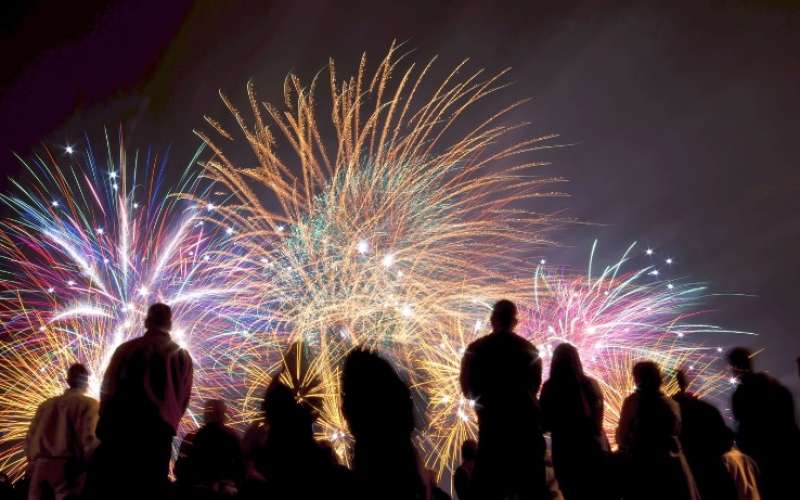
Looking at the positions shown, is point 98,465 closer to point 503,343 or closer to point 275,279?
point 503,343

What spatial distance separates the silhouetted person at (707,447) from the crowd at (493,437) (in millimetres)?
12

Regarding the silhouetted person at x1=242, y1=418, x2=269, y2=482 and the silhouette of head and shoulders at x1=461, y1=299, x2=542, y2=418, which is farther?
the silhouetted person at x1=242, y1=418, x2=269, y2=482

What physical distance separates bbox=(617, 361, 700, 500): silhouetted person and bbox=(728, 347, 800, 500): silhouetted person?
1.29 m

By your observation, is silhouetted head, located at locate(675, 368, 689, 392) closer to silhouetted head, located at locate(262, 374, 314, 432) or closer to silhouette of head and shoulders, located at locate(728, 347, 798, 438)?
silhouette of head and shoulders, located at locate(728, 347, 798, 438)

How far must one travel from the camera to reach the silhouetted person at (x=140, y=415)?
5652 millimetres

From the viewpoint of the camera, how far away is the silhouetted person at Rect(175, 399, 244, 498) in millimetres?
6707

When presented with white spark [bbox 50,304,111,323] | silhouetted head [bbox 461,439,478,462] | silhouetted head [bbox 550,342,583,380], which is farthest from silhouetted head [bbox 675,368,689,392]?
white spark [bbox 50,304,111,323]

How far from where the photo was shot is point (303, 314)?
18.0m

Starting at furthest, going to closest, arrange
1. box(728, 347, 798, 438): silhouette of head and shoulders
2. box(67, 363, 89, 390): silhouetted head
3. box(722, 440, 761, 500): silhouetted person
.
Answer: box(67, 363, 89, 390): silhouetted head → box(728, 347, 798, 438): silhouette of head and shoulders → box(722, 440, 761, 500): silhouetted person

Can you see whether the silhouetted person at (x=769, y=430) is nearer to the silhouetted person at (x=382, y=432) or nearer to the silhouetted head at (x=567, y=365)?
the silhouetted head at (x=567, y=365)

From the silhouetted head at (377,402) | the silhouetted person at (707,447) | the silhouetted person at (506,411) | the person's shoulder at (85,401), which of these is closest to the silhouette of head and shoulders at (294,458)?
the silhouetted head at (377,402)

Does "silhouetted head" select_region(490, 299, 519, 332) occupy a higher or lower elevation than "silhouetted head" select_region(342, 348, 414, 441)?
higher

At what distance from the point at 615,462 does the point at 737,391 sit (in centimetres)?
209

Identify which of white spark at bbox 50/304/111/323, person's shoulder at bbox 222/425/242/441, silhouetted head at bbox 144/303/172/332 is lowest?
person's shoulder at bbox 222/425/242/441
